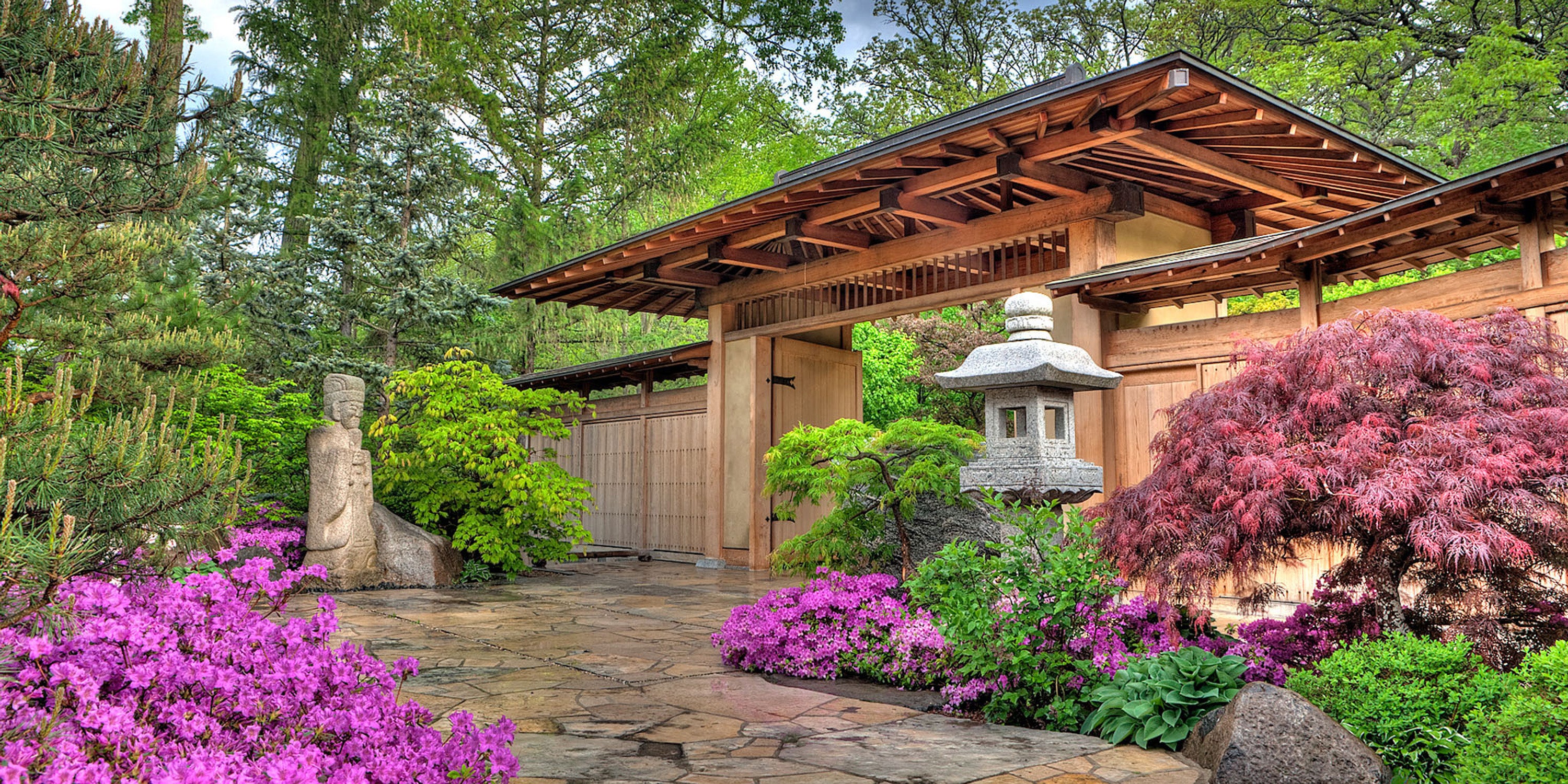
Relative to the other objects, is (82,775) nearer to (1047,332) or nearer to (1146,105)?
(1047,332)

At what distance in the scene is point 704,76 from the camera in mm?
19797

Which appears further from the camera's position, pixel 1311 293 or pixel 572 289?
pixel 572 289

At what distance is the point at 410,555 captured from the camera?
34.6 feet

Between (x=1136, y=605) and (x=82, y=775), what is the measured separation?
178 inches

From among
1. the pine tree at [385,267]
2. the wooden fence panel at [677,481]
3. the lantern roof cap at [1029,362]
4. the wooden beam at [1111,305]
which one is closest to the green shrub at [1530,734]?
the lantern roof cap at [1029,362]

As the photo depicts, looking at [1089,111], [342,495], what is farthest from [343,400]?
[1089,111]

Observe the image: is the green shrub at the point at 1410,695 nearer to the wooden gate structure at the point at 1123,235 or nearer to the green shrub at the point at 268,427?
the wooden gate structure at the point at 1123,235

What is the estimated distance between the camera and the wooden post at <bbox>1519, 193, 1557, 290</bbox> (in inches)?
229

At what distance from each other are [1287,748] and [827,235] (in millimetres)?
7075

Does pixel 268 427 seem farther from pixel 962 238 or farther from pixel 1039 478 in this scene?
pixel 1039 478

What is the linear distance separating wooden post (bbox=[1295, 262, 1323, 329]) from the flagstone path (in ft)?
13.5

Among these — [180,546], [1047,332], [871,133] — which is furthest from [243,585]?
[871,133]

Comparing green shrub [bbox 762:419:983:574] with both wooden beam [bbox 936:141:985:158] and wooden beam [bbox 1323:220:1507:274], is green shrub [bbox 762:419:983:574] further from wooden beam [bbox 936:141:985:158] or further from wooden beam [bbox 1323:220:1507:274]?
wooden beam [bbox 1323:220:1507:274]

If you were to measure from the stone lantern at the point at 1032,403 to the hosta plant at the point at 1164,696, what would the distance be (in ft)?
4.79
